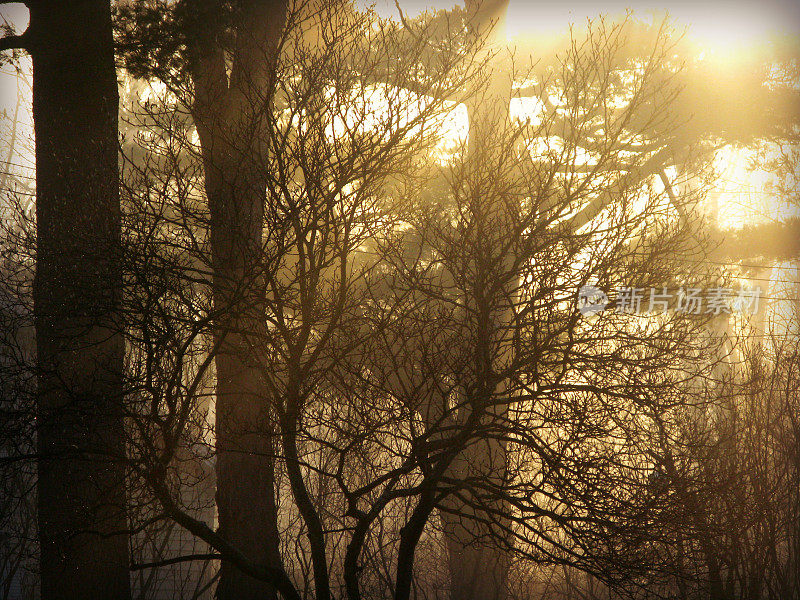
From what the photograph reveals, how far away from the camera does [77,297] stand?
501 cm

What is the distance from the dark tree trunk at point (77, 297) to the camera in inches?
203

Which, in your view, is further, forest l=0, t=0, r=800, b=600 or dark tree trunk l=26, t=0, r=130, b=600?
dark tree trunk l=26, t=0, r=130, b=600

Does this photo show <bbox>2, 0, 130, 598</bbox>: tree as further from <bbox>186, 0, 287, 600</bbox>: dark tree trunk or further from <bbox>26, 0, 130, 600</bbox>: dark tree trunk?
<bbox>186, 0, 287, 600</bbox>: dark tree trunk

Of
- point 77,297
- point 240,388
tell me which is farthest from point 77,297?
point 240,388

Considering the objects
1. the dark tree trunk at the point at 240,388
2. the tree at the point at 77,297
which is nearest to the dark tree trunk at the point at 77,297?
the tree at the point at 77,297

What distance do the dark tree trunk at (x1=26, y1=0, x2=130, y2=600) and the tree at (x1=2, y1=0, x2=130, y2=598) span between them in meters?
0.01

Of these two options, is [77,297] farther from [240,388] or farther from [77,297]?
[240,388]

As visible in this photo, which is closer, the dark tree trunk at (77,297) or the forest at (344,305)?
the forest at (344,305)

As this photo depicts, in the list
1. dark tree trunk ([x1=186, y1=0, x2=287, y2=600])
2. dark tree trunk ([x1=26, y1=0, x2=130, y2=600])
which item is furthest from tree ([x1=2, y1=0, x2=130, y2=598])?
dark tree trunk ([x1=186, y1=0, x2=287, y2=600])

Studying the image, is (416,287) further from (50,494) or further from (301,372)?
(50,494)

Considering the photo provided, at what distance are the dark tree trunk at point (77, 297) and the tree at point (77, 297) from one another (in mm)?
11

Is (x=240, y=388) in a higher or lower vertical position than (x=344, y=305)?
lower

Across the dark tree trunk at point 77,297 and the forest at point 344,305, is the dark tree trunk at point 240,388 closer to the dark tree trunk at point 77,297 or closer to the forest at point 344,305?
the forest at point 344,305

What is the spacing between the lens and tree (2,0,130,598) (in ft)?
16.9
